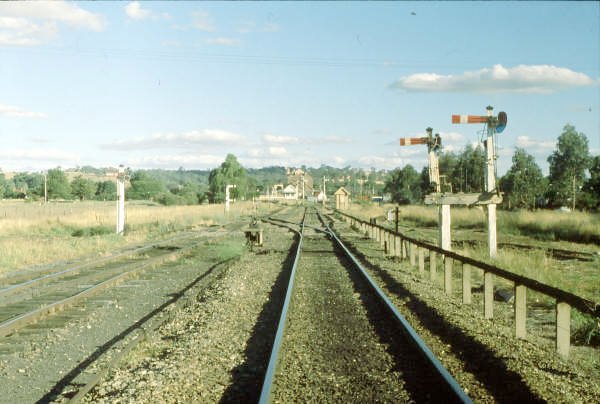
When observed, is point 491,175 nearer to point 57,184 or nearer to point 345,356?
point 345,356

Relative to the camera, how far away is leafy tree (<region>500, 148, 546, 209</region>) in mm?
66812

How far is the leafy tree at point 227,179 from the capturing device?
4021 inches

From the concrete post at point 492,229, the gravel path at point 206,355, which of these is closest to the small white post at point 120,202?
the gravel path at point 206,355

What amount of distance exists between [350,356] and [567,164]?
7390 centimetres

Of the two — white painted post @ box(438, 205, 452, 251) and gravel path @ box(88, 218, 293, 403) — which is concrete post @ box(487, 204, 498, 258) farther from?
gravel path @ box(88, 218, 293, 403)

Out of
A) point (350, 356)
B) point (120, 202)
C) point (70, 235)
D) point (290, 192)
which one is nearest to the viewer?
point (350, 356)

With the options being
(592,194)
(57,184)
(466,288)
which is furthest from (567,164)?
(57,184)

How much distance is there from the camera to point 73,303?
1019cm

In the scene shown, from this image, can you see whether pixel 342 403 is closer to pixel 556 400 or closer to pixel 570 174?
pixel 556 400

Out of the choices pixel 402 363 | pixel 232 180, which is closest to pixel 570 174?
pixel 232 180

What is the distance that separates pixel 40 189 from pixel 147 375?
108m

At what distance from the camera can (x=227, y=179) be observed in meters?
101

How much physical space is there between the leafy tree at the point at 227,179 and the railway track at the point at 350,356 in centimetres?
9114

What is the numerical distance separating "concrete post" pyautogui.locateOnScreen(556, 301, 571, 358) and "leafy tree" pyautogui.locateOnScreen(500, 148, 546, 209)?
6301cm
